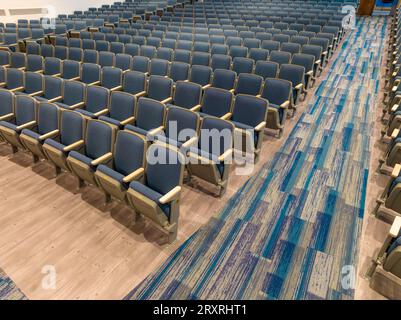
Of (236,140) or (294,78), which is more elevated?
(294,78)

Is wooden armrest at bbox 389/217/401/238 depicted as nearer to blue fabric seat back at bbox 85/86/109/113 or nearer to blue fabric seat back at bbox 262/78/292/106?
blue fabric seat back at bbox 262/78/292/106

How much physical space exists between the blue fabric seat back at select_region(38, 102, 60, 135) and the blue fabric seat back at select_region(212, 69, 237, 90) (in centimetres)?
137

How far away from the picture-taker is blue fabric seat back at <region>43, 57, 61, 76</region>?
292 centimetres

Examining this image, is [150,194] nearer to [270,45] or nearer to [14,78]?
[14,78]

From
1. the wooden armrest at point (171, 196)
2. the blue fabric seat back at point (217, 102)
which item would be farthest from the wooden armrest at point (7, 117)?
the wooden armrest at point (171, 196)

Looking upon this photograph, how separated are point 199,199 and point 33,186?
112cm

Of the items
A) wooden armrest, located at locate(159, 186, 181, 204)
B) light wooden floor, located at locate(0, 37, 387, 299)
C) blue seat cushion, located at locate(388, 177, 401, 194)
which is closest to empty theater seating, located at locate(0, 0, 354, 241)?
wooden armrest, located at locate(159, 186, 181, 204)

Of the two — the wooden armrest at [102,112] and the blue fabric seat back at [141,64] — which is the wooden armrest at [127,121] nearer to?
the wooden armrest at [102,112]

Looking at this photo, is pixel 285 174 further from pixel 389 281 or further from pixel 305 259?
pixel 389 281

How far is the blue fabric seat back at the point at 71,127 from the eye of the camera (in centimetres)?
179

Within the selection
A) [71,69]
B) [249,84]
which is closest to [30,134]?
[71,69]

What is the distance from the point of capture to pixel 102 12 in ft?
20.1

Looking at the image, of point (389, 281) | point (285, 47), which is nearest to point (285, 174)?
point (389, 281)
